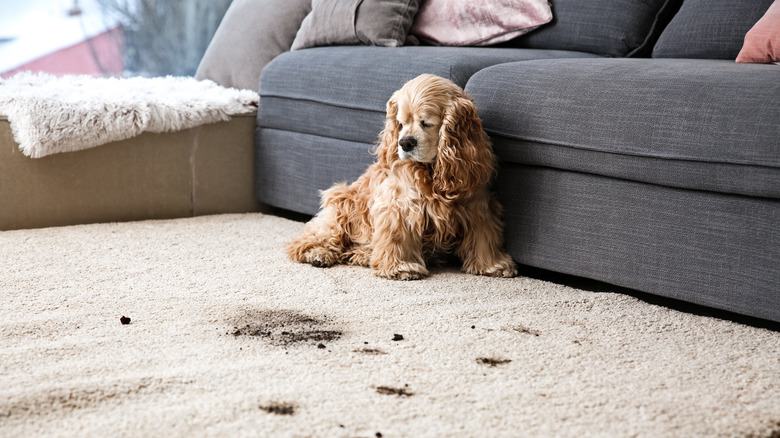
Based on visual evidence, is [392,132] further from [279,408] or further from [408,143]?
[279,408]

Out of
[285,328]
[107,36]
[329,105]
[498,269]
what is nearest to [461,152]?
[498,269]

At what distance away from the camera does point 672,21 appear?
99.7 inches

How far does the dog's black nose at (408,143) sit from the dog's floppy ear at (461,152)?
66 millimetres

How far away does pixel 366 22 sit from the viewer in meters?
2.74

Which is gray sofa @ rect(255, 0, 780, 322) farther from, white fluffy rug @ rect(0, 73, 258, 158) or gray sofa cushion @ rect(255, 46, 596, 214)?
white fluffy rug @ rect(0, 73, 258, 158)

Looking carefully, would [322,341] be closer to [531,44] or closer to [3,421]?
[3,421]

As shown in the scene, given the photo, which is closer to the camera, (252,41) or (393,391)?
(393,391)

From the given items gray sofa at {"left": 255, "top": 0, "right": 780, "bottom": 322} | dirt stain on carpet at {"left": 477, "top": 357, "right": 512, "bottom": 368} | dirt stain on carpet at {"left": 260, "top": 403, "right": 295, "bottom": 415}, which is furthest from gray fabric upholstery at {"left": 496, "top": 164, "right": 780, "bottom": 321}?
dirt stain on carpet at {"left": 260, "top": 403, "right": 295, "bottom": 415}

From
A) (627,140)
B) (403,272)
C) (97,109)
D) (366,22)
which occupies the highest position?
(366,22)

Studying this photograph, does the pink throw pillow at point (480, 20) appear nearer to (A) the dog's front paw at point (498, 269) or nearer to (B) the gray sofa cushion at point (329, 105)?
(B) the gray sofa cushion at point (329, 105)

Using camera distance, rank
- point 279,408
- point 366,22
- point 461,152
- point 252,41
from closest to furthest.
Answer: point 279,408 < point 461,152 < point 366,22 < point 252,41

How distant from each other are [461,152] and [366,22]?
3.31 ft

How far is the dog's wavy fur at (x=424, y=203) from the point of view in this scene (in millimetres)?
1927

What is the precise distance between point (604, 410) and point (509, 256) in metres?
0.90
